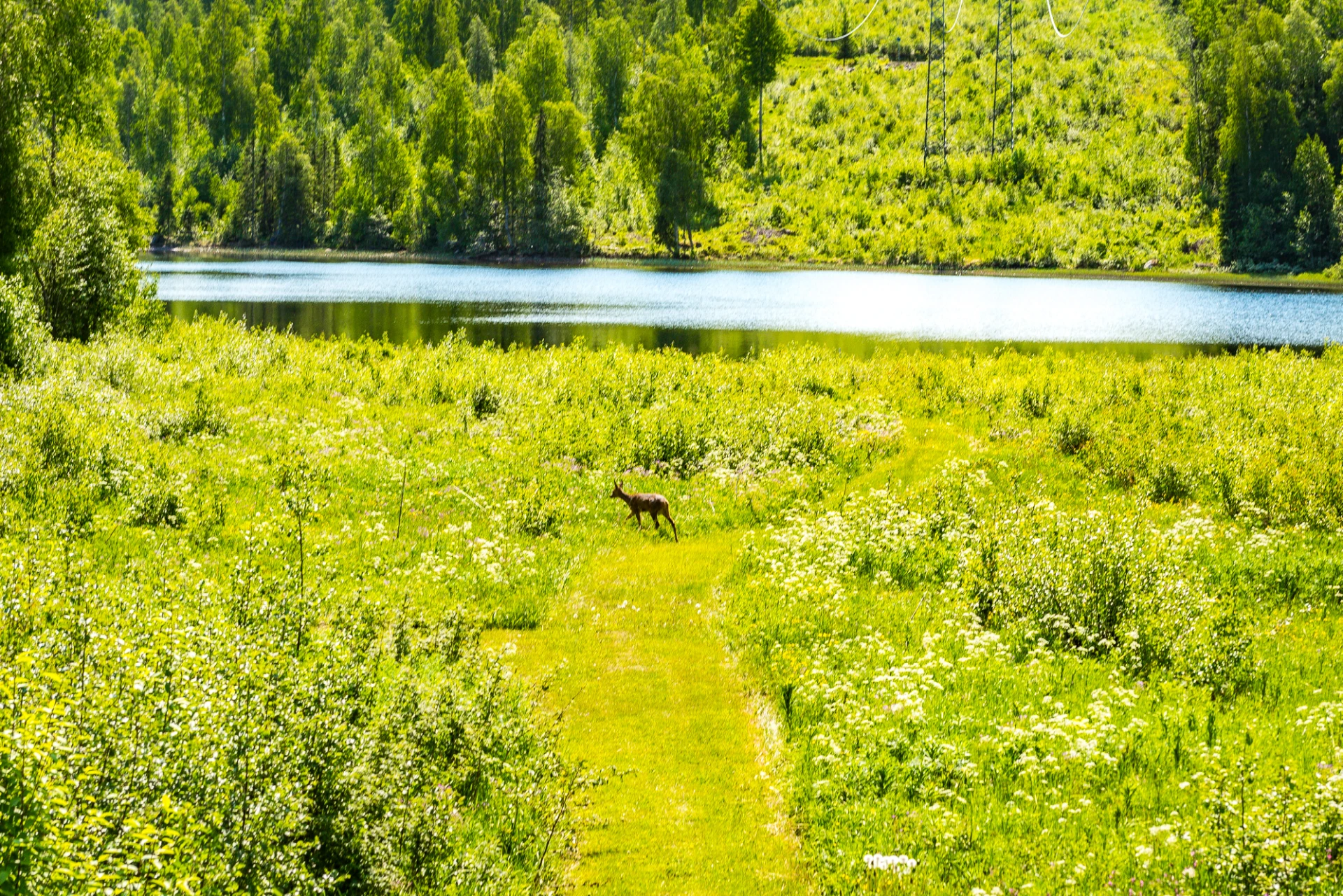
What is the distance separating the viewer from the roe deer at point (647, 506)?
62.2 ft

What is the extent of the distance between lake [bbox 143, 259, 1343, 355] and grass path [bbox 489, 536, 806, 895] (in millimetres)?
27405

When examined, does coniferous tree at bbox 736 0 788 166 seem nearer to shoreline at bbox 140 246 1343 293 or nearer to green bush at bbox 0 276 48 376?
shoreline at bbox 140 246 1343 293

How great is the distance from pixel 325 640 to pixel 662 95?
367ft

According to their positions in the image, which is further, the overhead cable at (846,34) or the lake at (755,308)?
the overhead cable at (846,34)

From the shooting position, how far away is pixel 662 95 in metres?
115

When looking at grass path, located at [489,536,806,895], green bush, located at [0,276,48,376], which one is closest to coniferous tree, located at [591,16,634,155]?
green bush, located at [0,276,48,376]

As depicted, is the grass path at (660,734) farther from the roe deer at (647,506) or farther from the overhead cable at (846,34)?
the overhead cable at (846,34)

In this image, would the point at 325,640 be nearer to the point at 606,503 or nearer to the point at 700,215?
the point at 606,503

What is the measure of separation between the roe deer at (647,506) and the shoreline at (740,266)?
75688mm

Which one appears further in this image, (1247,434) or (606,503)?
(1247,434)

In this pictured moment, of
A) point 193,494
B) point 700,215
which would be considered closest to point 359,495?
point 193,494

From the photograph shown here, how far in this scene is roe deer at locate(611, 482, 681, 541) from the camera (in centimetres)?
1897

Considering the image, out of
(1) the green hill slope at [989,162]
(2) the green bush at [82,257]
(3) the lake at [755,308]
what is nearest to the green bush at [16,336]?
(2) the green bush at [82,257]

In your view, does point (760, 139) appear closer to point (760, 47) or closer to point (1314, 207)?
point (760, 47)
